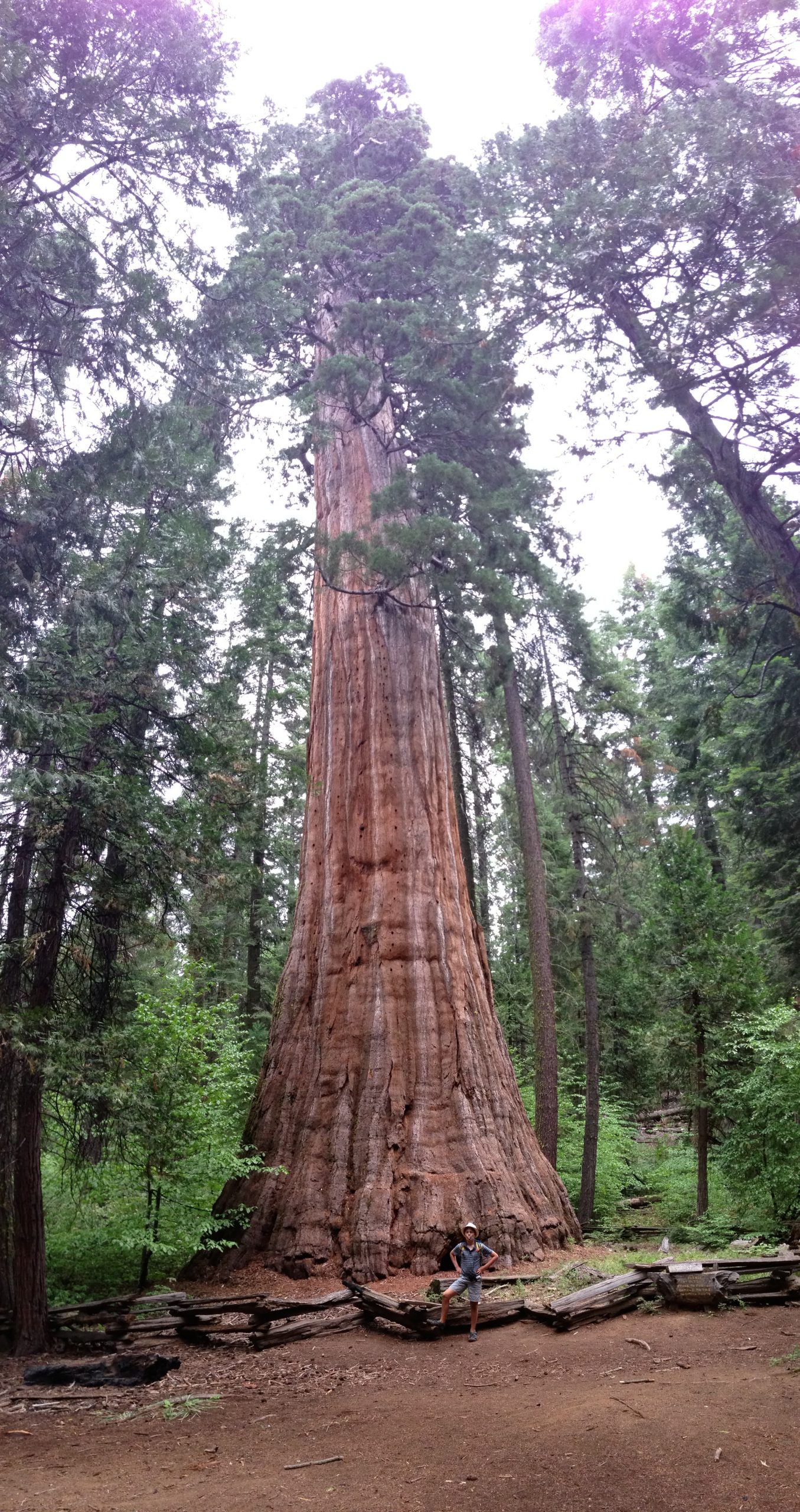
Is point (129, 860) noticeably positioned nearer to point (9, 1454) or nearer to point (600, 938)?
point (9, 1454)

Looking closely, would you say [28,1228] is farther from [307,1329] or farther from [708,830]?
[708,830]

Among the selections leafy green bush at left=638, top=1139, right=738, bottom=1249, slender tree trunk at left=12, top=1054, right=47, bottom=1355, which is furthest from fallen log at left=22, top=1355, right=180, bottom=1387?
leafy green bush at left=638, top=1139, right=738, bottom=1249

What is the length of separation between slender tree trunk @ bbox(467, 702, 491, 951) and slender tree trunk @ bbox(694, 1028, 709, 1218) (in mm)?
4505

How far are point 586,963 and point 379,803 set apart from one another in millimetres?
6912

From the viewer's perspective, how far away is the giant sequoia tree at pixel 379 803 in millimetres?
8977

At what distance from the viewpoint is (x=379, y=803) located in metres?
10.9

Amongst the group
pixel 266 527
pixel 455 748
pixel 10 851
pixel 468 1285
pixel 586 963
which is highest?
pixel 266 527

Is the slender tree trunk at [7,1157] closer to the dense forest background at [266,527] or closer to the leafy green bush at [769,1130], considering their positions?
the dense forest background at [266,527]

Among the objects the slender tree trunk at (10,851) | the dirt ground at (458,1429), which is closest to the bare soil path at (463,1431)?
the dirt ground at (458,1429)

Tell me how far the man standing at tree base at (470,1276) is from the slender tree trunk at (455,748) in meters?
6.07

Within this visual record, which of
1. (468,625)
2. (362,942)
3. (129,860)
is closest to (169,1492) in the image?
(129,860)

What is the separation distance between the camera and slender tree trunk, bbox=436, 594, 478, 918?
13.8 m

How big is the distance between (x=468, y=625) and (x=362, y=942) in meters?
4.63

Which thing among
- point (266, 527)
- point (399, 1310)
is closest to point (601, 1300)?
point (399, 1310)
